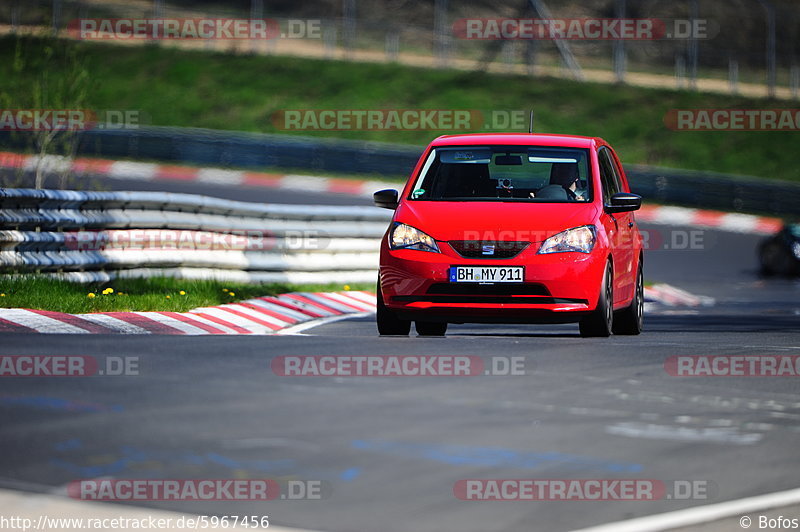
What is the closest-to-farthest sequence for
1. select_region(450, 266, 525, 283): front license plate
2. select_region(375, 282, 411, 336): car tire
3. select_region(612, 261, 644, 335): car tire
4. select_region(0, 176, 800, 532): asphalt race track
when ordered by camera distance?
select_region(0, 176, 800, 532): asphalt race track → select_region(450, 266, 525, 283): front license plate → select_region(375, 282, 411, 336): car tire → select_region(612, 261, 644, 335): car tire

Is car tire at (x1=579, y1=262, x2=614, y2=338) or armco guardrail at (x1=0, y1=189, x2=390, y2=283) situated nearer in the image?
car tire at (x1=579, y1=262, x2=614, y2=338)

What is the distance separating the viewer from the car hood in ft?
38.2

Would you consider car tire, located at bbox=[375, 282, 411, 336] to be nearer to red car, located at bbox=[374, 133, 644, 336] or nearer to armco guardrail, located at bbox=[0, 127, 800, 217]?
red car, located at bbox=[374, 133, 644, 336]

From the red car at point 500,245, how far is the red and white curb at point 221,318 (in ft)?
5.86

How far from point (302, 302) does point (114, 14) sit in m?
35.2

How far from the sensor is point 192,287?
1552 cm

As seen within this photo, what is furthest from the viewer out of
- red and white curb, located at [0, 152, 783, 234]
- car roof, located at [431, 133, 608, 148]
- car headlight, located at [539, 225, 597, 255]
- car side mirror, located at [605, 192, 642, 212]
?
red and white curb, located at [0, 152, 783, 234]

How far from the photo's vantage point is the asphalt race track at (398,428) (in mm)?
6090

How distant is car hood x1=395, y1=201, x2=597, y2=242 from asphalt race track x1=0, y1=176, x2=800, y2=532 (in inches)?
37.0

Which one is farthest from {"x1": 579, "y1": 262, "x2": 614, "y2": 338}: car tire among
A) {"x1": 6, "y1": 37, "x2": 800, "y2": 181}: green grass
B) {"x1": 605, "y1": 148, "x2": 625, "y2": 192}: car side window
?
{"x1": 6, "y1": 37, "x2": 800, "y2": 181}: green grass

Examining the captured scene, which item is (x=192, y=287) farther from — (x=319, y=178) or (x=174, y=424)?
(x=319, y=178)


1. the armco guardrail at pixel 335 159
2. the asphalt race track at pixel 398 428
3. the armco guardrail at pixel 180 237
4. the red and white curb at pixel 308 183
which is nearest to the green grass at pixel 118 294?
the armco guardrail at pixel 180 237

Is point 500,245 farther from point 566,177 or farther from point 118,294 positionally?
point 118,294

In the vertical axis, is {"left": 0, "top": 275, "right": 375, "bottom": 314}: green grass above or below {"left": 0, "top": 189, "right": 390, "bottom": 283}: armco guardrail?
below
